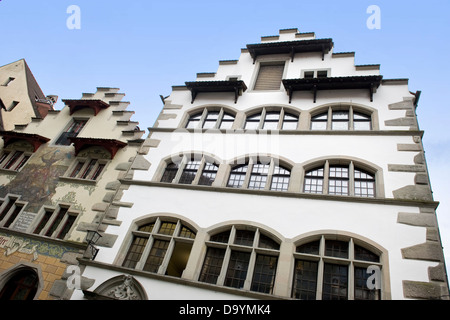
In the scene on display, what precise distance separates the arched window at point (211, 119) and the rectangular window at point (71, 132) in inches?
267

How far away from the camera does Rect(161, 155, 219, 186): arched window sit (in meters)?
11.2

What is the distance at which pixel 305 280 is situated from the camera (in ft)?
25.7

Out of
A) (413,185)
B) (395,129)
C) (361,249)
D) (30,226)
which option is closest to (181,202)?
(361,249)

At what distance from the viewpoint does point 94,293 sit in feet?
27.7

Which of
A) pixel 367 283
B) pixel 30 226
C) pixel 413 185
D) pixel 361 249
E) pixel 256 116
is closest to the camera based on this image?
pixel 367 283

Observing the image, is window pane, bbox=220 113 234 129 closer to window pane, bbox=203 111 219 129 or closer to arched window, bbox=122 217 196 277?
window pane, bbox=203 111 219 129

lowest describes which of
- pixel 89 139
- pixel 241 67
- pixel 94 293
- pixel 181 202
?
pixel 94 293

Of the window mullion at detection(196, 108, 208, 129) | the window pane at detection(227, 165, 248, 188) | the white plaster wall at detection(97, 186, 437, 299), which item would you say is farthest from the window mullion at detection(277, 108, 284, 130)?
the white plaster wall at detection(97, 186, 437, 299)

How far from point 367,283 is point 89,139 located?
13060mm

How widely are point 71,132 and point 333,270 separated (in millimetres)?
15057

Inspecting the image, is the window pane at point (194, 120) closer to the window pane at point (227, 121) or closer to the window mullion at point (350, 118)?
the window pane at point (227, 121)

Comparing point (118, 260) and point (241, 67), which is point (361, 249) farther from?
point (241, 67)

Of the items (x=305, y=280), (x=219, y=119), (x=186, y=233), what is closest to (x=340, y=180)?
(x=305, y=280)

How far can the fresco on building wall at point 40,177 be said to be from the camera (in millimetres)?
12625
